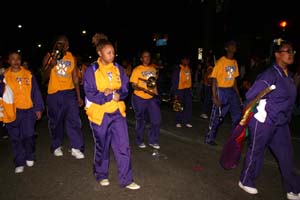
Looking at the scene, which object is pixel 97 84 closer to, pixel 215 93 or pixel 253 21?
pixel 215 93

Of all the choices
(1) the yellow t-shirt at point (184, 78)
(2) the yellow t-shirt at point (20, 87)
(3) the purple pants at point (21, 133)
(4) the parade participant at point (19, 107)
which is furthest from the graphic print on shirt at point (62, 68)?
(1) the yellow t-shirt at point (184, 78)

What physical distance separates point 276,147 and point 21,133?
396cm

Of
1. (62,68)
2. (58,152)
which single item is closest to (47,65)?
(62,68)

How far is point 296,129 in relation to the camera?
27.5 feet

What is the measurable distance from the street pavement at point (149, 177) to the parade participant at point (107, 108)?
37 cm

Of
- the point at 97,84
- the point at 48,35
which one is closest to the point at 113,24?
the point at 48,35

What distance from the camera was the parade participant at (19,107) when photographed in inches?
191

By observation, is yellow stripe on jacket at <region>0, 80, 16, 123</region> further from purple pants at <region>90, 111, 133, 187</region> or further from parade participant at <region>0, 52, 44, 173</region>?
purple pants at <region>90, 111, 133, 187</region>

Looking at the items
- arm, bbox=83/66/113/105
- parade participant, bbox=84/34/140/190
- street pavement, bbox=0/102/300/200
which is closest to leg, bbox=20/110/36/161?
street pavement, bbox=0/102/300/200

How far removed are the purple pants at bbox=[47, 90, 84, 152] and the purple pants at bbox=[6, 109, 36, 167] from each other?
504 millimetres

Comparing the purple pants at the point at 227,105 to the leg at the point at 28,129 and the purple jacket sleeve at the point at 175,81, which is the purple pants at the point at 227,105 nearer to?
the purple jacket sleeve at the point at 175,81

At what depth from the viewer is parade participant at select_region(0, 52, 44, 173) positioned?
4.86 m

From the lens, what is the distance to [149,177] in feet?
15.9

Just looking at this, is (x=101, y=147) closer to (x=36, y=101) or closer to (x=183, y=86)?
(x=36, y=101)
